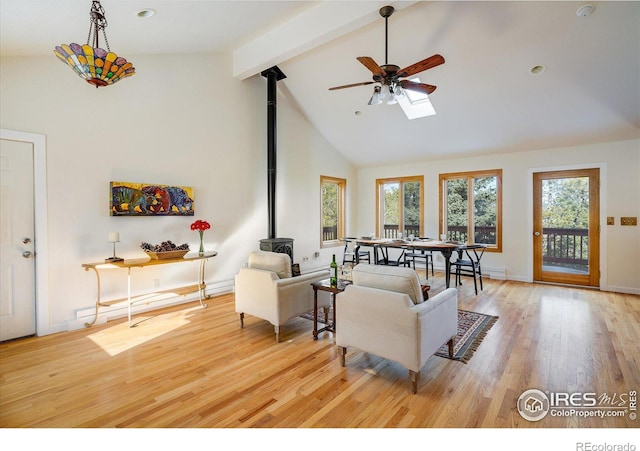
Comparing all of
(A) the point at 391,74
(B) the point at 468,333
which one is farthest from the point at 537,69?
(B) the point at 468,333

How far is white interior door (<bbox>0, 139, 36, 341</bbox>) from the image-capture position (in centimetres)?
332

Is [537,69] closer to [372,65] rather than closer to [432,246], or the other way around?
[372,65]

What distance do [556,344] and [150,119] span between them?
18.0ft

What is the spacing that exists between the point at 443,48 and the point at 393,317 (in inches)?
153

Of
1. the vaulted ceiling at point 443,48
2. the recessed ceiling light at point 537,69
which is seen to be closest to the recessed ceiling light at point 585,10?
the vaulted ceiling at point 443,48

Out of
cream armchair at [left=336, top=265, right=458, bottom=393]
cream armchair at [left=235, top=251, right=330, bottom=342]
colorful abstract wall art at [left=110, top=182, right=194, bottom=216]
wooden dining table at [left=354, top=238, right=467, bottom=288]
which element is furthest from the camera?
wooden dining table at [left=354, top=238, right=467, bottom=288]

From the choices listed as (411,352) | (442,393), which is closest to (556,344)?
(442,393)

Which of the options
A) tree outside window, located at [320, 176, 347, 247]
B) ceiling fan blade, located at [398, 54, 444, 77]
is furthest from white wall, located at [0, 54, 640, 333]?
ceiling fan blade, located at [398, 54, 444, 77]

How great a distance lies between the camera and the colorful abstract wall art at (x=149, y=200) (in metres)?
4.07

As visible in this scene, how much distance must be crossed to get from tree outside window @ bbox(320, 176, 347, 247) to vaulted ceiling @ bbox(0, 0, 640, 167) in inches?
78.4

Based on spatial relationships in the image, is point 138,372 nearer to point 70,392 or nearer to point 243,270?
point 70,392

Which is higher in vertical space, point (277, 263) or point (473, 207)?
point (473, 207)

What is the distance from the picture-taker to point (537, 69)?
4344 mm

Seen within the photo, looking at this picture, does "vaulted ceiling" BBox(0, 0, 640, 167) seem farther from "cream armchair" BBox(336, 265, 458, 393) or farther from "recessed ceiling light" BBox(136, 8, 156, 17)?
"cream armchair" BBox(336, 265, 458, 393)
